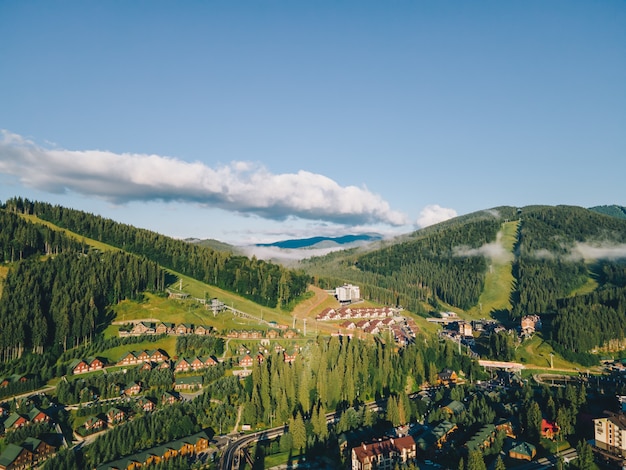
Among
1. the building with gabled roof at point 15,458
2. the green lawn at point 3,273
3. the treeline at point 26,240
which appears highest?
the treeline at point 26,240

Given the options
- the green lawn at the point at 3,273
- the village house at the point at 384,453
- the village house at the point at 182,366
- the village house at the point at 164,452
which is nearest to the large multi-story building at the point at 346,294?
the village house at the point at 182,366

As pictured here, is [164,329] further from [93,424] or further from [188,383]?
[93,424]

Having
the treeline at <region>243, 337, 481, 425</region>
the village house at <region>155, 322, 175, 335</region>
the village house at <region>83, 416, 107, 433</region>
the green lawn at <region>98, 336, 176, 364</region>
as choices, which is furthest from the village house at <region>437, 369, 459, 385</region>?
the village house at <region>83, 416, 107, 433</region>

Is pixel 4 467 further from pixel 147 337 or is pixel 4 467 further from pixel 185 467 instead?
pixel 147 337

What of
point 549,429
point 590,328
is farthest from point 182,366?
point 590,328

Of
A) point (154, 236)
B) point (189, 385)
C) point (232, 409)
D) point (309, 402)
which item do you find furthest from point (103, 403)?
point (154, 236)

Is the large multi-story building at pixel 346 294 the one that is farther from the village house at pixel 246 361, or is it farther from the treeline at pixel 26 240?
the treeline at pixel 26 240
